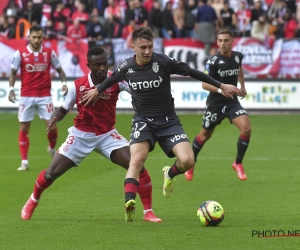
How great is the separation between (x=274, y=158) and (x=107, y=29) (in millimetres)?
11804

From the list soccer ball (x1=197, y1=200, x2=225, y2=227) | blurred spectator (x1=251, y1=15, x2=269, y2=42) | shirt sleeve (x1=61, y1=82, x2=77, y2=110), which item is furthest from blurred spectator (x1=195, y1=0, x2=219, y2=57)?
soccer ball (x1=197, y1=200, x2=225, y2=227)

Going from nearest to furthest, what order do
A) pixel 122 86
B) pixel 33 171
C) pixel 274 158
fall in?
1. pixel 122 86
2. pixel 33 171
3. pixel 274 158

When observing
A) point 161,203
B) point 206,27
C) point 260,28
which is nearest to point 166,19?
point 206,27

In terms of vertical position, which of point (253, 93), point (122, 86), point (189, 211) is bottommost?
point (253, 93)

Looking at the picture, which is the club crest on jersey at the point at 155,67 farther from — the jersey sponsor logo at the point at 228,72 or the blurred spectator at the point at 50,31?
the blurred spectator at the point at 50,31

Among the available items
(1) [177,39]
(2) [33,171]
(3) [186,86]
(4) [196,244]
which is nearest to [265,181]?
(2) [33,171]

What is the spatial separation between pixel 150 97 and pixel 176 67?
449 millimetres

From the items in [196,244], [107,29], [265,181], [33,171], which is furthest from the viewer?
[107,29]

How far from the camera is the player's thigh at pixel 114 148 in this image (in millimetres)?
9156

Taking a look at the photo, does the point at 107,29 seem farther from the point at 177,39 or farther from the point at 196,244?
the point at 196,244

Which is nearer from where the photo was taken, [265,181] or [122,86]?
[122,86]

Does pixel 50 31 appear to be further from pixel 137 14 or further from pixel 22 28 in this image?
pixel 137 14

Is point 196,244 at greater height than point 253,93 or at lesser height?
greater

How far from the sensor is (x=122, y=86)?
919 centimetres
